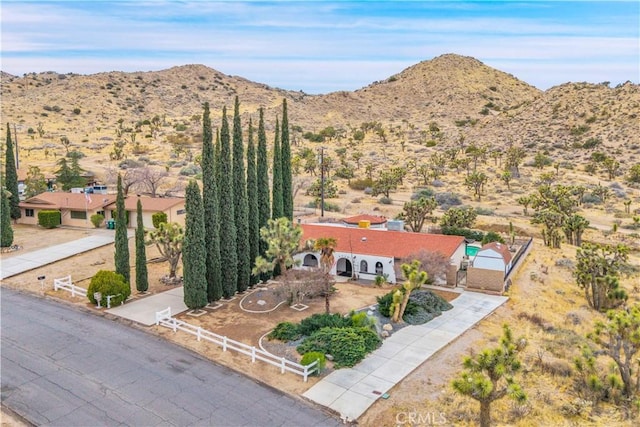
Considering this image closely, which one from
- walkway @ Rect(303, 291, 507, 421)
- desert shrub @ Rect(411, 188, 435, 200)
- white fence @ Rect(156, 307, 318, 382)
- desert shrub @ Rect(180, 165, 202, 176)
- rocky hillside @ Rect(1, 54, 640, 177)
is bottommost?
walkway @ Rect(303, 291, 507, 421)

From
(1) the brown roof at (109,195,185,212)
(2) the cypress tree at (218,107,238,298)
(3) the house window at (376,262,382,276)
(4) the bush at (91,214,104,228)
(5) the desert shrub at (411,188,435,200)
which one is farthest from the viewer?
(5) the desert shrub at (411,188,435,200)

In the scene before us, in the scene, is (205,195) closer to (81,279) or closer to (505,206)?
(81,279)

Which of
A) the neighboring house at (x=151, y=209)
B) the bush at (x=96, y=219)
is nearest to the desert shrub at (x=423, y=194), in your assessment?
the neighboring house at (x=151, y=209)

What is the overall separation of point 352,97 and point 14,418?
134965 mm

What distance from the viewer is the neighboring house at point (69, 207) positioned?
45156 millimetres

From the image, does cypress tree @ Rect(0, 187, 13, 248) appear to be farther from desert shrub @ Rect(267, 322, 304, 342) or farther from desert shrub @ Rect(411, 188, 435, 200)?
desert shrub @ Rect(411, 188, 435, 200)

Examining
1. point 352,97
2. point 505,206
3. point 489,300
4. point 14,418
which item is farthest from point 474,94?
point 14,418

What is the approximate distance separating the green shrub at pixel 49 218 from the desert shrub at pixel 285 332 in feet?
104

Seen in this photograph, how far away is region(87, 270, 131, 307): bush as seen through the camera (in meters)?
25.8

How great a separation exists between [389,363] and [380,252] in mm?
12387

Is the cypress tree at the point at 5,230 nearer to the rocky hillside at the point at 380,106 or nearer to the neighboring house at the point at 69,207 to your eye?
the neighboring house at the point at 69,207

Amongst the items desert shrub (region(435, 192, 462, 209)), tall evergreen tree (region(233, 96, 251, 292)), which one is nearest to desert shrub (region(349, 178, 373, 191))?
desert shrub (region(435, 192, 462, 209))

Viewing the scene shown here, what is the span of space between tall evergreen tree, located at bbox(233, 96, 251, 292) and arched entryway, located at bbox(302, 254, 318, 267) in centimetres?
542

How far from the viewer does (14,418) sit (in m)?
15.7
